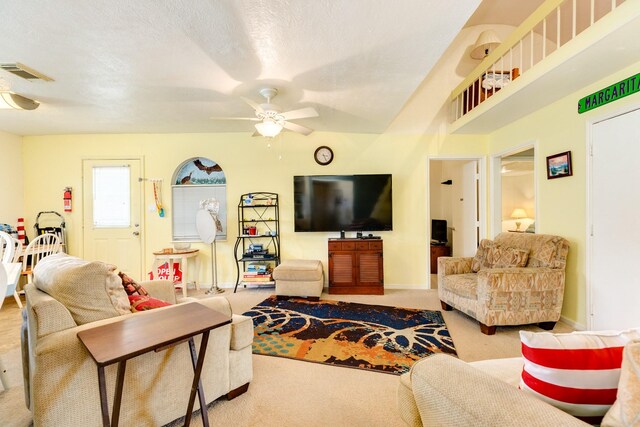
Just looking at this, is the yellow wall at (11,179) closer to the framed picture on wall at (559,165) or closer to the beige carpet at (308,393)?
the beige carpet at (308,393)

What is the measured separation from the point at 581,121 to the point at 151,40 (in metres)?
3.88

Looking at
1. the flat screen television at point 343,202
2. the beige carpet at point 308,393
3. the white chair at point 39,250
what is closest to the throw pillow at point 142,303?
the beige carpet at point 308,393

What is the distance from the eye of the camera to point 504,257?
3.11 metres

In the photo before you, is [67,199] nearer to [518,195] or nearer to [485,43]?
[485,43]

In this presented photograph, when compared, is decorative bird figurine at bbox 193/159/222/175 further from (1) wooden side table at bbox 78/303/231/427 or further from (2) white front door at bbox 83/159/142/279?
(1) wooden side table at bbox 78/303/231/427

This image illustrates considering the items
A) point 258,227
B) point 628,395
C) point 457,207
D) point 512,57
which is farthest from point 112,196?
point 512,57

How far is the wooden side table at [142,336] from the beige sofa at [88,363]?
12cm

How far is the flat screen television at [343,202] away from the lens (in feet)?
13.8

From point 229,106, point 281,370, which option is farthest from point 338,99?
point 281,370

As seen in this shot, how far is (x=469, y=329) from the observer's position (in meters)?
2.79

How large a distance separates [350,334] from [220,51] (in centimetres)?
270

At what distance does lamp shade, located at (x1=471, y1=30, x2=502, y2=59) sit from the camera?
3.79 meters

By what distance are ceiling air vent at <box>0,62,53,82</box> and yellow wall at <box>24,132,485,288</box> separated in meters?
Answer: 1.87

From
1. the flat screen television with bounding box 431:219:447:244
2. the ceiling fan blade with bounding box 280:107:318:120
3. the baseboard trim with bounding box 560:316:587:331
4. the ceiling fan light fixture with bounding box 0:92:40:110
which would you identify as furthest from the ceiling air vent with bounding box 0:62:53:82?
the flat screen television with bounding box 431:219:447:244
